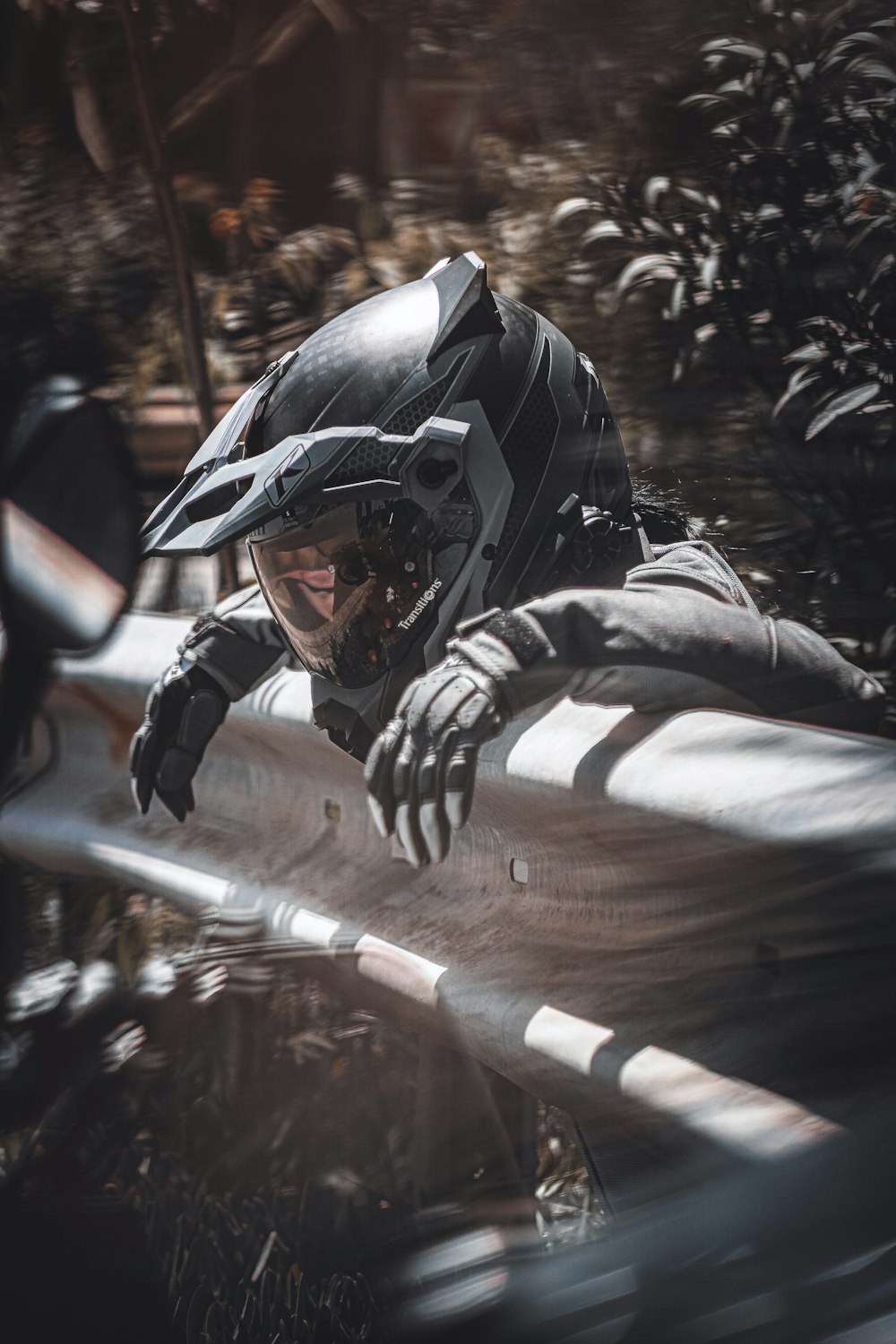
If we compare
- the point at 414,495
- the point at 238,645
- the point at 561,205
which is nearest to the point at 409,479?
the point at 414,495

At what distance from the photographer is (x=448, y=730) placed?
3.29ft

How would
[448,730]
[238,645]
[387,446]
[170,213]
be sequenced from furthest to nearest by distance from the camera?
[238,645] → [170,213] → [387,446] → [448,730]

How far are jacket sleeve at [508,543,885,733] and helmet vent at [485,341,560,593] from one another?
20 cm

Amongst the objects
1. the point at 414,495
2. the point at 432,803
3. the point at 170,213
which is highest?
the point at 170,213

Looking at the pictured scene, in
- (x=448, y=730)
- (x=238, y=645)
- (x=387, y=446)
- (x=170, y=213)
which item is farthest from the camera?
(x=238, y=645)

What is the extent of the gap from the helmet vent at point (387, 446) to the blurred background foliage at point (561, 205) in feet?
0.50

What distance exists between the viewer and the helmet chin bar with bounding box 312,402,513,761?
1238mm

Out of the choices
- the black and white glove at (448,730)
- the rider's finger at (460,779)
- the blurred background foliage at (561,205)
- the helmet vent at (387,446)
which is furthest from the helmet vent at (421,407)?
the rider's finger at (460,779)

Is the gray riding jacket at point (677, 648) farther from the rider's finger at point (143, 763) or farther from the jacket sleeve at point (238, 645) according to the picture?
the rider's finger at point (143, 763)

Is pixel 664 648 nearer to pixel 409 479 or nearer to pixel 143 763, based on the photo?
pixel 409 479

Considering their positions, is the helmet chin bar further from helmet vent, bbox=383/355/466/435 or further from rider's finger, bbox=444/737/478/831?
rider's finger, bbox=444/737/478/831

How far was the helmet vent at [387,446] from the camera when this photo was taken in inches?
47.4

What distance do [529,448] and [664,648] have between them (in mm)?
371

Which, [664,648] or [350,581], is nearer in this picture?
[664,648]
